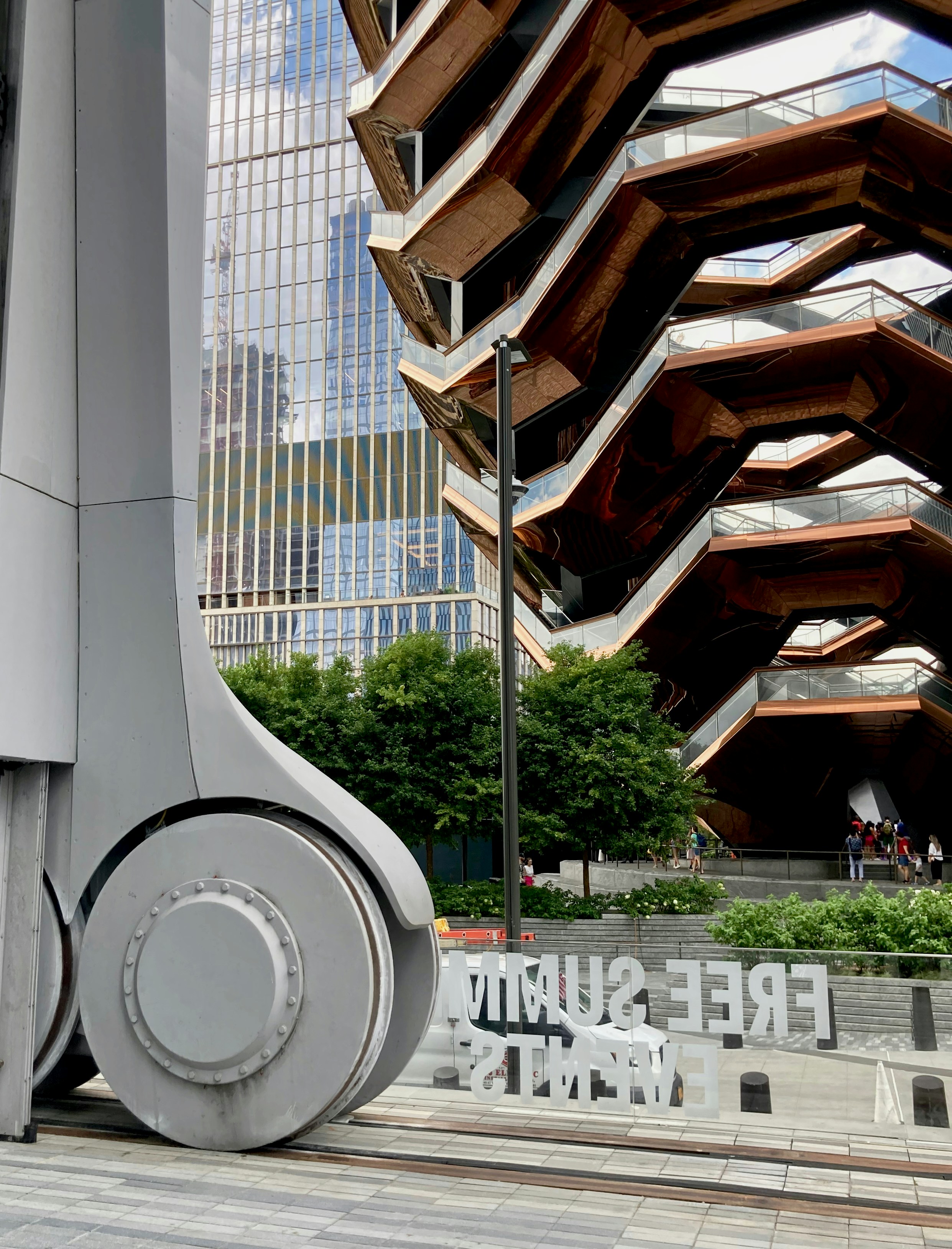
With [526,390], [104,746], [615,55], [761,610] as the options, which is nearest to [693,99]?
[615,55]

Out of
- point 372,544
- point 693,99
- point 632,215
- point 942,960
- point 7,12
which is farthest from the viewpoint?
point 372,544

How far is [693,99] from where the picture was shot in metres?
31.2

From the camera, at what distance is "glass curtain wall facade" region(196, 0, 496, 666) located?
90.7 metres

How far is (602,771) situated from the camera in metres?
26.2

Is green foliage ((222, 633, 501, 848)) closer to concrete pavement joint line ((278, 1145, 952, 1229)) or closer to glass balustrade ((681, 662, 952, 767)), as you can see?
glass balustrade ((681, 662, 952, 767))

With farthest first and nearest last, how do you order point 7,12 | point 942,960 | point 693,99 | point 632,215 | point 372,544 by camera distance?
point 372,544 < point 693,99 < point 632,215 < point 942,960 < point 7,12

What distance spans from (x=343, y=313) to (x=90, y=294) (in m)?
89.2

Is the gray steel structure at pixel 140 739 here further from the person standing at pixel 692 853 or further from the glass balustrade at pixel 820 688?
the person standing at pixel 692 853

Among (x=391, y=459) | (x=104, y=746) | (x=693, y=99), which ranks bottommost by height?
(x=104, y=746)

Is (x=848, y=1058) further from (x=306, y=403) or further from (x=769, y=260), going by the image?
(x=306, y=403)

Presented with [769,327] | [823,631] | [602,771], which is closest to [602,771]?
[602,771]

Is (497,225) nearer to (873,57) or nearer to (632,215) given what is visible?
A: (632,215)

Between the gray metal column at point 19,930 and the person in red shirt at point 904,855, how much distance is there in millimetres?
22826

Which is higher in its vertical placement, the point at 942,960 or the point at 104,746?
the point at 104,746
